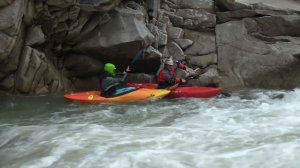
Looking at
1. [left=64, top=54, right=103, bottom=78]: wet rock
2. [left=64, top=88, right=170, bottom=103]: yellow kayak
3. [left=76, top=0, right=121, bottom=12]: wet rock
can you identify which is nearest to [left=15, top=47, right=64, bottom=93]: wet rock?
[left=64, top=54, right=103, bottom=78]: wet rock

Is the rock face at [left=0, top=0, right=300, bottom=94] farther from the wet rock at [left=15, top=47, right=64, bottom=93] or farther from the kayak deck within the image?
the kayak deck

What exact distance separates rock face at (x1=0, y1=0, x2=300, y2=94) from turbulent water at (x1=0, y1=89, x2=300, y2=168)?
1153 millimetres

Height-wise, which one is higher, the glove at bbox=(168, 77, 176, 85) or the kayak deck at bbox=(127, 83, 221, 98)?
the glove at bbox=(168, 77, 176, 85)

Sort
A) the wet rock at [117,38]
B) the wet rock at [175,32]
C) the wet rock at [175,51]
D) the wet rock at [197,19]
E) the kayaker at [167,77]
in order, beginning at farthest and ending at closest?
the wet rock at [197,19] < the wet rock at [175,32] < the wet rock at [175,51] < the wet rock at [117,38] < the kayaker at [167,77]

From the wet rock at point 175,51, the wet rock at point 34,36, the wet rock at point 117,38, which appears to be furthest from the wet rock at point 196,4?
the wet rock at point 34,36

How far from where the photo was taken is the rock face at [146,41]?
9.97 meters

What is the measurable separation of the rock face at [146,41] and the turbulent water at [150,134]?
1.15 metres

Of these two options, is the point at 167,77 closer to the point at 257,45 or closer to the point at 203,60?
the point at 203,60

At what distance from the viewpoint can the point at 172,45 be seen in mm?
13047

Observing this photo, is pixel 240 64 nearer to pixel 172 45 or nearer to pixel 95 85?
pixel 172 45

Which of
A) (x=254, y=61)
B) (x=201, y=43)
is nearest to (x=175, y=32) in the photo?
(x=201, y=43)

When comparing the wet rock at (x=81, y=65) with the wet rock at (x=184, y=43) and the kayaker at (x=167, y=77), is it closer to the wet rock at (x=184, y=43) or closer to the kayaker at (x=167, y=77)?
the kayaker at (x=167, y=77)

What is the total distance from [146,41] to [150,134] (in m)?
5.02

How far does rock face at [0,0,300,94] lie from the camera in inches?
392
